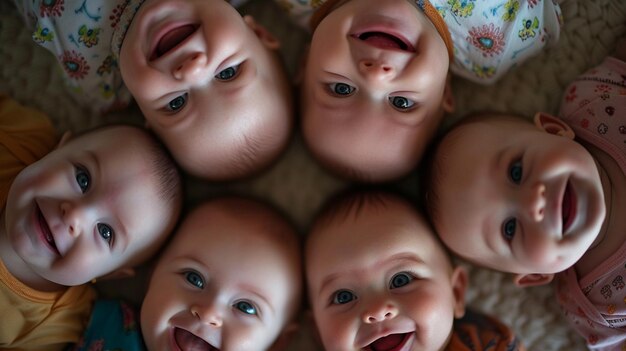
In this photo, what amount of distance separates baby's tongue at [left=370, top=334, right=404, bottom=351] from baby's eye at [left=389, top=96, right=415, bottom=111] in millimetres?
362

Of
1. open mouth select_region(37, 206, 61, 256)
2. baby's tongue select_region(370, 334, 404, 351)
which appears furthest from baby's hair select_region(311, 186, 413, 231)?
open mouth select_region(37, 206, 61, 256)

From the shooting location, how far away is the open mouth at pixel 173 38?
1007 millimetres

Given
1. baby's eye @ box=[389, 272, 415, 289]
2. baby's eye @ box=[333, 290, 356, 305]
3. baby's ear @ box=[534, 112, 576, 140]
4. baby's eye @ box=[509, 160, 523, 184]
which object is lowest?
baby's eye @ box=[333, 290, 356, 305]

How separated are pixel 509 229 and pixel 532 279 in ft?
0.64

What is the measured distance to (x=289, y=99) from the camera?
1.13m

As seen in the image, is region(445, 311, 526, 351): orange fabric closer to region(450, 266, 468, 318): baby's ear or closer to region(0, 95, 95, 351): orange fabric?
region(450, 266, 468, 318): baby's ear

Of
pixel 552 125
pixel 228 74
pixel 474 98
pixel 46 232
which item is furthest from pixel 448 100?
pixel 46 232

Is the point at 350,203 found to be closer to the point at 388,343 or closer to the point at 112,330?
the point at 388,343

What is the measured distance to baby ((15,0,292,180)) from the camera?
3.23ft

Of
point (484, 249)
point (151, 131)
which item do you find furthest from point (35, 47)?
point (484, 249)

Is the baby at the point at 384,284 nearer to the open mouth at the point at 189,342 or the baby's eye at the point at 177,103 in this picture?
the open mouth at the point at 189,342

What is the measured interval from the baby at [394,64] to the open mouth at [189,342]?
37 centimetres

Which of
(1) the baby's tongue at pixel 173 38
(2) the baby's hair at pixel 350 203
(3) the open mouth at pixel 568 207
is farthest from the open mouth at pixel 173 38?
(3) the open mouth at pixel 568 207

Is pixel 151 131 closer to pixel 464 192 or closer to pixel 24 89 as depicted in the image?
pixel 24 89
